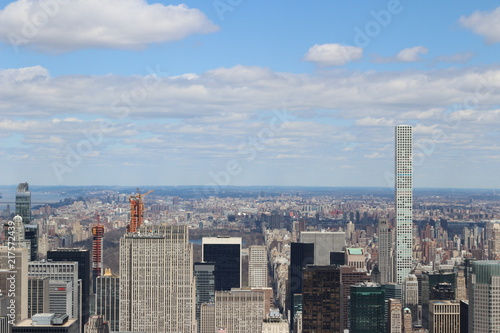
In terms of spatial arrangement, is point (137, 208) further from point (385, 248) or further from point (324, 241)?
point (385, 248)

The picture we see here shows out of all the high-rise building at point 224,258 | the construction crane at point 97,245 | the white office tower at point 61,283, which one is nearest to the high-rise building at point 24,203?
the white office tower at point 61,283

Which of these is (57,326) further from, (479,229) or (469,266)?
(479,229)

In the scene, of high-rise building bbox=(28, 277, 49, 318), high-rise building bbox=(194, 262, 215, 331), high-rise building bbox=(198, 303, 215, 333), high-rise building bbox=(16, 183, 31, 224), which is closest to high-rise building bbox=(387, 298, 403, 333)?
high-rise building bbox=(198, 303, 215, 333)

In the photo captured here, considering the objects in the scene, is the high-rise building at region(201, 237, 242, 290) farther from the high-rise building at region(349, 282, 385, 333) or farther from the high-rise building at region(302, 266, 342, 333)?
the high-rise building at region(349, 282, 385, 333)

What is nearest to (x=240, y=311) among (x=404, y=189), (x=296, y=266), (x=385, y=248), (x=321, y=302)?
(x=321, y=302)

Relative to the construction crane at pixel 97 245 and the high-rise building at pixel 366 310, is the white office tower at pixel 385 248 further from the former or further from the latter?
the construction crane at pixel 97 245
